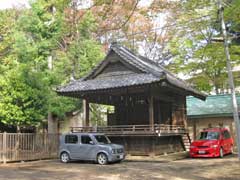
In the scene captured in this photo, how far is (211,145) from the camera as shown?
2055cm

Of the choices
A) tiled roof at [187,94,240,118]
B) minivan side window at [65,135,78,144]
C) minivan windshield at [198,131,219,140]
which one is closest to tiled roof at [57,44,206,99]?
minivan windshield at [198,131,219,140]

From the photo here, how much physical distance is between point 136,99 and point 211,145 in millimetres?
6484

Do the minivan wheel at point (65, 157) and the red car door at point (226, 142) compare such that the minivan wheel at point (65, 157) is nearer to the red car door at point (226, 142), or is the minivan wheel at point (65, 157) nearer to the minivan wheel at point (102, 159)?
the minivan wheel at point (102, 159)

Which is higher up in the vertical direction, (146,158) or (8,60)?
(8,60)

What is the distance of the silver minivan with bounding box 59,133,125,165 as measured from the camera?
17828 mm

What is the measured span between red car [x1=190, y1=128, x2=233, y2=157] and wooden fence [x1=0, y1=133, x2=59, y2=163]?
9.51 m

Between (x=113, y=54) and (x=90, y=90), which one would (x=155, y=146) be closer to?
(x=90, y=90)

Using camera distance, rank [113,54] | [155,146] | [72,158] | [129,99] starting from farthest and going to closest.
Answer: [129,99]
[113,54]
[155,146]
[72,158]

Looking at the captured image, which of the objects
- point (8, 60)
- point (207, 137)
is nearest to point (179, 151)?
point (207, 137)

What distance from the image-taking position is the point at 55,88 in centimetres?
2411

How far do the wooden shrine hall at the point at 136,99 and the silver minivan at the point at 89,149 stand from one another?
9.71 ft

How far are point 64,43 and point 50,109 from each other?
291 inches

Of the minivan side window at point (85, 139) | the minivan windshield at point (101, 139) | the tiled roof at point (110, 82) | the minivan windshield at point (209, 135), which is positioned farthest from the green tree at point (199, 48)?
the minivan side window at point (85, 139)

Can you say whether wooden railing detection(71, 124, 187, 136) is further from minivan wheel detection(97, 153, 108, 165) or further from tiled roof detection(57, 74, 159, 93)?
minivan wheel detection(97, 153, 108, 165)
